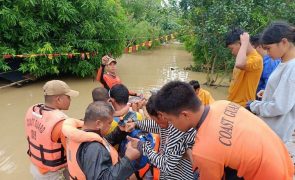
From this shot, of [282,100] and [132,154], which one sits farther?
[282,100]

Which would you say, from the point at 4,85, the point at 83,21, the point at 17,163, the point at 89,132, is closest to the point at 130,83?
the point at 83,21

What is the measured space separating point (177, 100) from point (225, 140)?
0.34m

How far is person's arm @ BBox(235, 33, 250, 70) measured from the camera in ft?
12.0

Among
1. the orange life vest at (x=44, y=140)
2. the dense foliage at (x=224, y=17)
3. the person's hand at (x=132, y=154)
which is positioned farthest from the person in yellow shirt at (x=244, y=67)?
the dense foliage at (x=224, y=17)

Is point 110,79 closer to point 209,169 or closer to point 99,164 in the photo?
point 99,164

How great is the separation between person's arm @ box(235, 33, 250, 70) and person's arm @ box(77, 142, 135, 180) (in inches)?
81.1

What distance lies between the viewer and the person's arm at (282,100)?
8.39 feet

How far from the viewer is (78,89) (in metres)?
9.52

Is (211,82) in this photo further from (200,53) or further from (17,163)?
(17,163)

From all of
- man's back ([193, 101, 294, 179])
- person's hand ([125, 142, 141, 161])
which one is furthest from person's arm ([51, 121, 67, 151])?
man's back ([193, 101, 294, 179])

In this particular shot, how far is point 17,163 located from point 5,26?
5.20 metres

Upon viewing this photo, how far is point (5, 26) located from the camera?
8805 mm

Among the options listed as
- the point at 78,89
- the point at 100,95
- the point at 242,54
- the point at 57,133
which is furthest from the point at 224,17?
the point at 57,133

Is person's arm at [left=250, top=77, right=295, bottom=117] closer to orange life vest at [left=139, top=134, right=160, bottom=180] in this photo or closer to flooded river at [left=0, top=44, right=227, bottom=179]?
orange life vest at [left=139, top=134, right=160, bottom=180]
